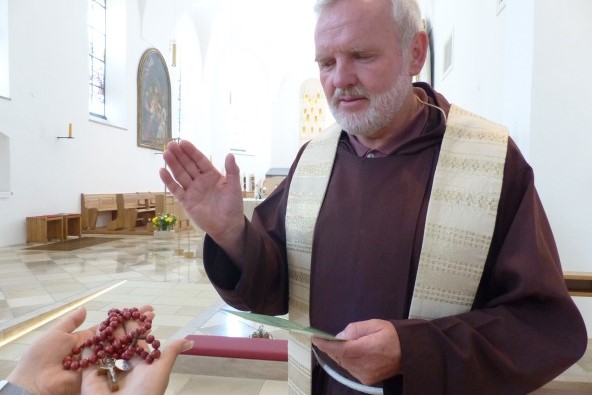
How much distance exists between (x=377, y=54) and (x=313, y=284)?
0.73m

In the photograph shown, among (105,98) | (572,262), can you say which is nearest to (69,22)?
(105,98)

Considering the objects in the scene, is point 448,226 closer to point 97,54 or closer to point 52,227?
point 52,227

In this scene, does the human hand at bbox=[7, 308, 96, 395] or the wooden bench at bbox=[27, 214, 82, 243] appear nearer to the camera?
the human hand at bbox=[7, 308, 96, 395]

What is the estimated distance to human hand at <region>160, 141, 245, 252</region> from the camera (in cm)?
137

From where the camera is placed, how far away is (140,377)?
119 cm

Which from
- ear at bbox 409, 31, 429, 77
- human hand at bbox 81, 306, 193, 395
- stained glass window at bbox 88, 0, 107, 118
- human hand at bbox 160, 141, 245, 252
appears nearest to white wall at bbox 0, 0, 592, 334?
stained glass window at bbox 88, 0, 107, 118

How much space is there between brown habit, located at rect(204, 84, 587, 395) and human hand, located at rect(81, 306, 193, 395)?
271 mm

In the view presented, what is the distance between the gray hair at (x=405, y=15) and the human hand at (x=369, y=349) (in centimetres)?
87

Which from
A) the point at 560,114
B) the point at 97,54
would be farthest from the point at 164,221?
the point at 560,114

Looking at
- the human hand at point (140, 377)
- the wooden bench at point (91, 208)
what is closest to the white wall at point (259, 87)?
the wooden bench at point (91, 208)

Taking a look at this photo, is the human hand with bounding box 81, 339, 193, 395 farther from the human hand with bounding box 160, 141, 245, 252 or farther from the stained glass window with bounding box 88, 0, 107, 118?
the stained glass window with bounding box 88, 0, 107, 118

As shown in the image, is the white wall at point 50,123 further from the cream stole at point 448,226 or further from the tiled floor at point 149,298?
the cream stole at point 448,226

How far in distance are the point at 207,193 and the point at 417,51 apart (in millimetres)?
809

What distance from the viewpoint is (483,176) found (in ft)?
4.58
